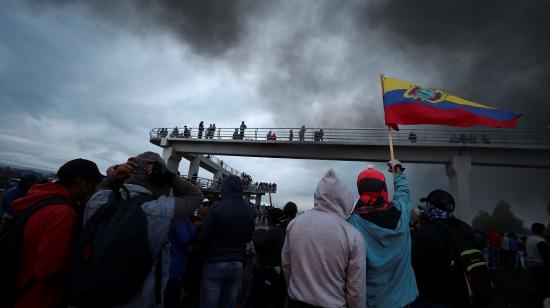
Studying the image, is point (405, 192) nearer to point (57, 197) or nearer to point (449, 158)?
point (57, 197)

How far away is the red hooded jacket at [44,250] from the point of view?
1749 mm

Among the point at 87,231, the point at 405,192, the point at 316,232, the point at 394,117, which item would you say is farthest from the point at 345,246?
the point at 394,117

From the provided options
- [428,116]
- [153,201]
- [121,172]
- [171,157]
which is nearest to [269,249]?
[153,201]

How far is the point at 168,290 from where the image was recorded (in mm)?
3707

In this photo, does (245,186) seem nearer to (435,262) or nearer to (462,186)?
(462,186)

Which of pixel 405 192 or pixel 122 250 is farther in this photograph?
pixel 405 192

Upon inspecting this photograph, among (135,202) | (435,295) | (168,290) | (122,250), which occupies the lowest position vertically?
(168,290)

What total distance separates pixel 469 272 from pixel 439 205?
0.62 m

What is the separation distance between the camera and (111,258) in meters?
1.60

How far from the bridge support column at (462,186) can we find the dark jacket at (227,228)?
19.2 meters

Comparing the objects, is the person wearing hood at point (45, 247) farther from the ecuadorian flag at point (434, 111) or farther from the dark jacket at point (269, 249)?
the ecuadorian flag at point (434, 111)

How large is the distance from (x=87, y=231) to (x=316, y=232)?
156cm

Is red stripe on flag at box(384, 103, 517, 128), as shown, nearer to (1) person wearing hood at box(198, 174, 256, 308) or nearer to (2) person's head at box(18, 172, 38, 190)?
(1) person wearing hood at box(198, 174, 256, 308)

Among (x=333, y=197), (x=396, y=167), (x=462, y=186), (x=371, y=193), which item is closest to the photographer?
(x=333, y=197)
